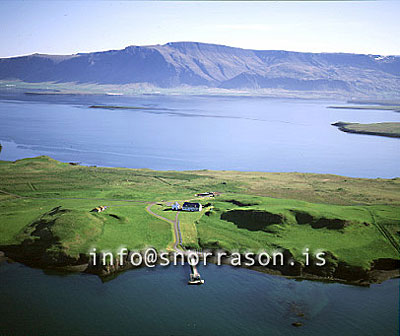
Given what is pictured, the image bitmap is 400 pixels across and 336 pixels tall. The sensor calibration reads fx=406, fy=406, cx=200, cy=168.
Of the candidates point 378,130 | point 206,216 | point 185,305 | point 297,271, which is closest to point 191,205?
point 206,216

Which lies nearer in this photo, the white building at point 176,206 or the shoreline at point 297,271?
the shoreline at point 297,271

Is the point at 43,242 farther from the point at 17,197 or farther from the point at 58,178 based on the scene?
the point at 58,178

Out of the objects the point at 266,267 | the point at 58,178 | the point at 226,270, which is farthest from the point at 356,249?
the point at 58,178

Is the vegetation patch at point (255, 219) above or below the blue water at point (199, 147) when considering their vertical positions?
above

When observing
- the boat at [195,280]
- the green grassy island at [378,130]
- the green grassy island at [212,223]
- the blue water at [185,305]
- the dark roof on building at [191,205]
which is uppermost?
the green grassy island at [378,130]

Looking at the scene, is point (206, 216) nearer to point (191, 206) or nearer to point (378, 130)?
point (191, 206)

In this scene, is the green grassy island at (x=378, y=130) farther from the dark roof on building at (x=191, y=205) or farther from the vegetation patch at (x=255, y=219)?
the dark roof on building at (x=191, y=205)

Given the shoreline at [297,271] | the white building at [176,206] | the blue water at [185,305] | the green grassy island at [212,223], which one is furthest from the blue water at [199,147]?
the blue water at [185,305]
